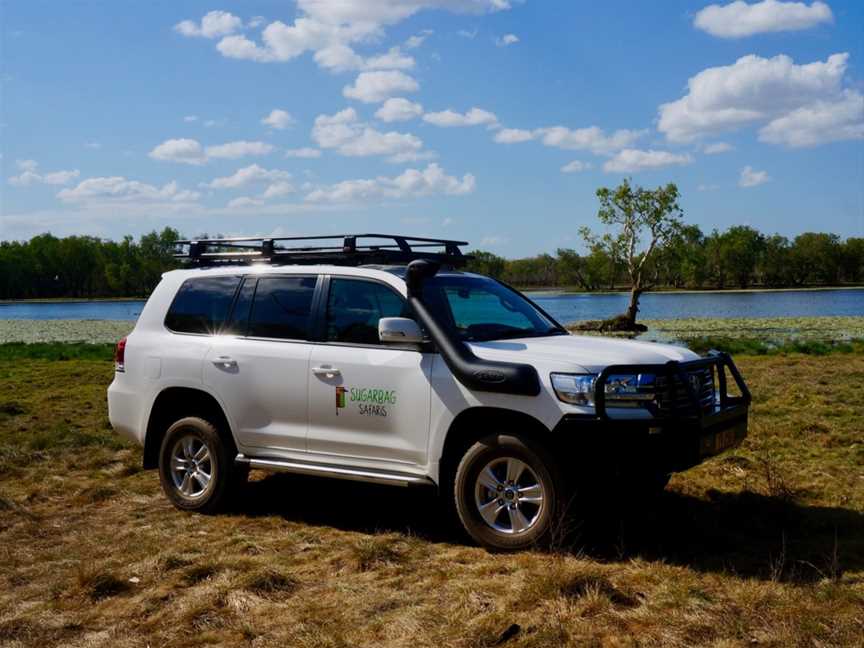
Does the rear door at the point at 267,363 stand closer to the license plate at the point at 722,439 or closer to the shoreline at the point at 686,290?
the license plate at the point at 722,439

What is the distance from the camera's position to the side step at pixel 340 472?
5977 millimetres

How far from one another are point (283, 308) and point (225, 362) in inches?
24.7

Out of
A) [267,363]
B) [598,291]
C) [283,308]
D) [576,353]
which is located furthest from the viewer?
[598,291]

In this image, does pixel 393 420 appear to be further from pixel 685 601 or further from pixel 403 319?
pixel 685 601

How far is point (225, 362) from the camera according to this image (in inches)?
269

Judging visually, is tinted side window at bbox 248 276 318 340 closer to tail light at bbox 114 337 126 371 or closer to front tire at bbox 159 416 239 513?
front tire at bbox 159 416 239 513

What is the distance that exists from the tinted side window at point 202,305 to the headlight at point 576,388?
2.92 m

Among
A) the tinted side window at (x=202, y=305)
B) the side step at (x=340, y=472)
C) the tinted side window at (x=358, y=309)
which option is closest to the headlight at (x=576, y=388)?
the side step at (x=340, y=472)

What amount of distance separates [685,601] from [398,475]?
2.13 metres

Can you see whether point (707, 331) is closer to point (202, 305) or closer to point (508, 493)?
point (202, 305)

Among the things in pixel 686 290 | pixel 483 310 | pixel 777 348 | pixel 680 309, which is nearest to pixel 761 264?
pixel 686 290

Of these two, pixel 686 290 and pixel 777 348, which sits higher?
pixel 686 290

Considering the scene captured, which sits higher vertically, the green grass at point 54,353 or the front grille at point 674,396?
the front grille at point 674,396

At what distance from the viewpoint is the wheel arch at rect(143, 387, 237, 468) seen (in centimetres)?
703
